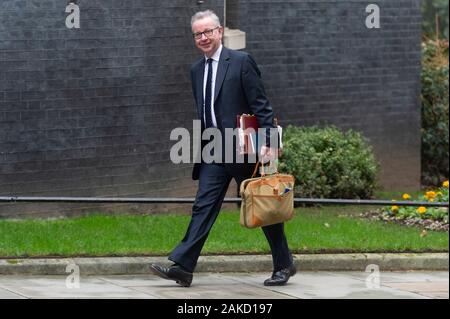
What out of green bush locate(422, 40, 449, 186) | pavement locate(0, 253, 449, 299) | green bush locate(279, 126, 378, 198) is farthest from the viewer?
green bush locate(422, 40, 449, 186)

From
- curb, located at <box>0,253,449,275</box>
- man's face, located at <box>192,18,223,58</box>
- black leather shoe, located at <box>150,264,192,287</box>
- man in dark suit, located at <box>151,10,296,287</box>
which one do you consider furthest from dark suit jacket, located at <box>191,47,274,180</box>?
curb, located at <box>0,253,449,275</box>

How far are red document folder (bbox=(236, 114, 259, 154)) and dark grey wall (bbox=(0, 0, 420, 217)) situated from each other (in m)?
3.28

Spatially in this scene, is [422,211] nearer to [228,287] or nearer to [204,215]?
[228,287]

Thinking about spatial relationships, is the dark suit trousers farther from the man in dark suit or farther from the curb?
the curb

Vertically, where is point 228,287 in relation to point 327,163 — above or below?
below

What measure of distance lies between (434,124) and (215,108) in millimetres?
7530

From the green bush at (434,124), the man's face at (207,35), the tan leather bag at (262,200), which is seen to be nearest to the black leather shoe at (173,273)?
the tan leather bag at (262,200)

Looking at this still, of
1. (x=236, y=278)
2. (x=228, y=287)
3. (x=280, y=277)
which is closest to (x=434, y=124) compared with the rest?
(x=236, y=278)

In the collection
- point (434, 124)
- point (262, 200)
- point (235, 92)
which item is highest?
point (235, 92)

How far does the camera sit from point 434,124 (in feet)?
52.3

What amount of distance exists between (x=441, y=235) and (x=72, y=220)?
3.59 meters

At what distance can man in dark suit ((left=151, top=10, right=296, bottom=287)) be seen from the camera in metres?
8.91

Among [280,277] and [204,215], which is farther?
[280,277]
